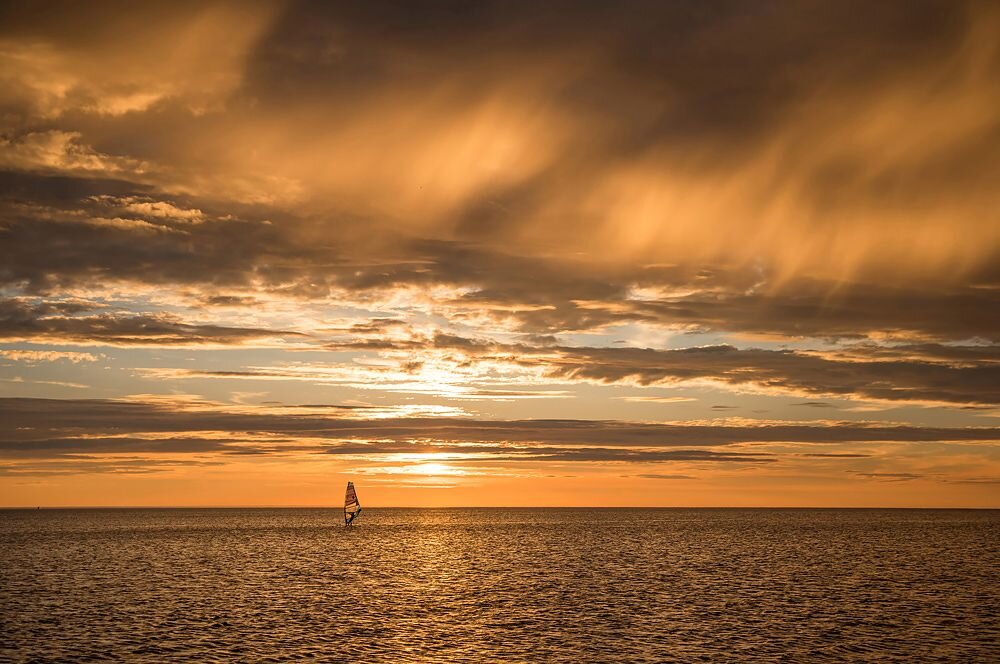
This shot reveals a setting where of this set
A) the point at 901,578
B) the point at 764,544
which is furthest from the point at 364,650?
the point at 764,544

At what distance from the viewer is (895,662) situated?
187ft

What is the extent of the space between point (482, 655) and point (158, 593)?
50689 millimetres

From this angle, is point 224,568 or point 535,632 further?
point 224,568

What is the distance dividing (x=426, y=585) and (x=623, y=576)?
89.3ft

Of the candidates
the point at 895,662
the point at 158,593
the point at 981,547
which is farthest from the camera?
the point at 981,547

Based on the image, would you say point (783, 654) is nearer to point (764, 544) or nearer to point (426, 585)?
point (426, 585)

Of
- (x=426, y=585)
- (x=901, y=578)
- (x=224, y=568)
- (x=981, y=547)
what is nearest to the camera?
(x=426, y=585)

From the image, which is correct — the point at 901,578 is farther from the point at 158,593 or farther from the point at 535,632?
the point at 158,593

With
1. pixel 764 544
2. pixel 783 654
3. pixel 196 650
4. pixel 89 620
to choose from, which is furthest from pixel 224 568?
pixel 764 544

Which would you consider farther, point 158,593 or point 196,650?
point 158,593

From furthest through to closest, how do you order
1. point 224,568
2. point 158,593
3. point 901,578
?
point 224,568 → point 901,578 → point 158,593

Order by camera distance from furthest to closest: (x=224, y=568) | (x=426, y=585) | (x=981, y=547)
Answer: (x=981, y=547) < (x=224, y=568) < (x=426, y=585)

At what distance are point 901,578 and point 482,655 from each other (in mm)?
78291

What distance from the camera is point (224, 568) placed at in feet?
Result: 415
